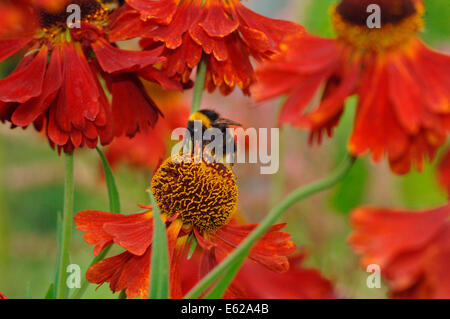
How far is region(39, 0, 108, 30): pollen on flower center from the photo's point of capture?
0.35 m

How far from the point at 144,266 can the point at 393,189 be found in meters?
0.67

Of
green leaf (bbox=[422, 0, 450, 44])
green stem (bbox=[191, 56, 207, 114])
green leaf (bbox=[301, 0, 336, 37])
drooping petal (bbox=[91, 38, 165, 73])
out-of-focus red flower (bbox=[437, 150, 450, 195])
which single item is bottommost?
out-of-focus red flower (bbox=[437, 150, 450, 195])

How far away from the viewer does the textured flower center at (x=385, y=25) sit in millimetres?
279

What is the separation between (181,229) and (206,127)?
0.06 metres

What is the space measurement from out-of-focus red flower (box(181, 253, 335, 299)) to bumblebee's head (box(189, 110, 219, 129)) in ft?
0.24

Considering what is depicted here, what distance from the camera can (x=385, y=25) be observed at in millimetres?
280

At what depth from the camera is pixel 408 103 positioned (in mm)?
236

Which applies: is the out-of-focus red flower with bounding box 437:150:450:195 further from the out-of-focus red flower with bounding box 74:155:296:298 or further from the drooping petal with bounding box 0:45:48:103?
the drooping petal with bounding box 0:45:48:103

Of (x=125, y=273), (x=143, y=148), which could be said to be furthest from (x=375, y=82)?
(x=143, y=148)

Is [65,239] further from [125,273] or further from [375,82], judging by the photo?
[375,82]

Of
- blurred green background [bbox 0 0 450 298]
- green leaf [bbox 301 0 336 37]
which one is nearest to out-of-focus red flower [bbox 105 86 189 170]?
blurred green background [bbox 0 0 450 298]

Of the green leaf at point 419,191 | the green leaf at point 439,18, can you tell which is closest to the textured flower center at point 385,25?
the green leaf at point 439,18

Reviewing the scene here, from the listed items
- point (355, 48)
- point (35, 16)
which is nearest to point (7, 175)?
point (35, 16)

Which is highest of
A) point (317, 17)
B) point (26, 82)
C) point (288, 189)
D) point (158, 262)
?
point (317, 17)
